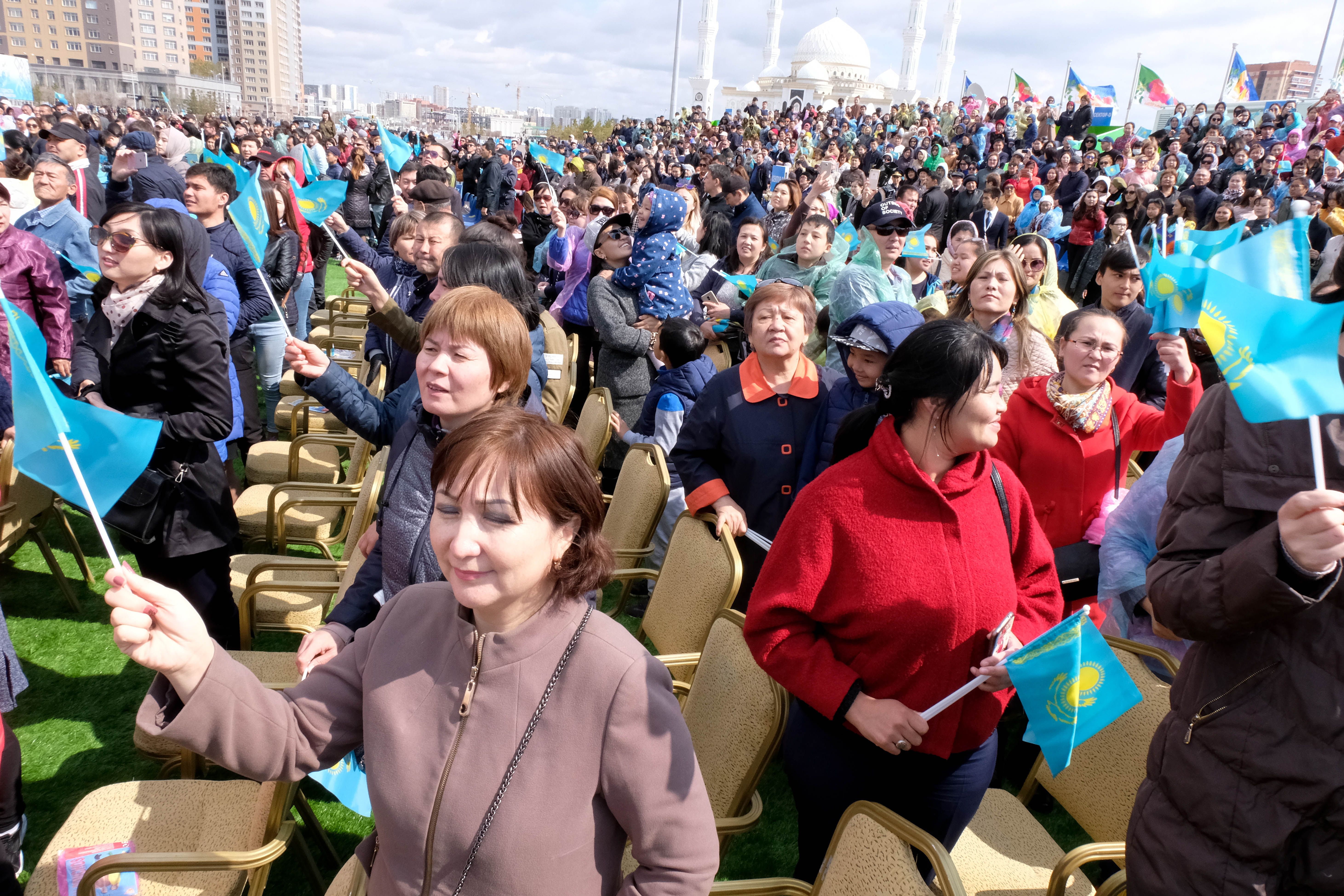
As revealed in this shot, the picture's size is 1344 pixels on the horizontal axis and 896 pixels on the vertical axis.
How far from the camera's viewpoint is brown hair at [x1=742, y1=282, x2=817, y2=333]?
2859 millimetres

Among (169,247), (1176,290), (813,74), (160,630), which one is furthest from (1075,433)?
(813,74)

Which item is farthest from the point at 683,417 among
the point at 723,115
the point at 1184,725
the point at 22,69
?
the point at 22,69

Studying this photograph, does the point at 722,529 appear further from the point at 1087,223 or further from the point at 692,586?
the point at 1087,223

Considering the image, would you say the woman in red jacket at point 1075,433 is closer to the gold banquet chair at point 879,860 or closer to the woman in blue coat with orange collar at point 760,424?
the woman in blue coat with orange collar at point 760,424

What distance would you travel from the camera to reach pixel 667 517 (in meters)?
3.87

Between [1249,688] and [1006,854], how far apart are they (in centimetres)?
104

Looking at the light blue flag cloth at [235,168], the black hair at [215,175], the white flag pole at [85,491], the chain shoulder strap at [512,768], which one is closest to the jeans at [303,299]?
the light blue flag cloth at [235,168]

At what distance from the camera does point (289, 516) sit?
4004 mm

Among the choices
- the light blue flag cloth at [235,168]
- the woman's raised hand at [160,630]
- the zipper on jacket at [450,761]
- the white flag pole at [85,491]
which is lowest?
the zipper on jacket at [450,761]

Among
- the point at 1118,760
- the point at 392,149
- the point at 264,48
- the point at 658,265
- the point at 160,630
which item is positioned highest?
the point at 264,48

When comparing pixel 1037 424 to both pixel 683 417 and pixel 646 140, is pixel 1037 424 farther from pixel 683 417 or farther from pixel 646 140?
pixel 646 140

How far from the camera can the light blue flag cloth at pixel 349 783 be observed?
6.61 ft

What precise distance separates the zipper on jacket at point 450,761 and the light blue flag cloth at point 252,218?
2323 mm

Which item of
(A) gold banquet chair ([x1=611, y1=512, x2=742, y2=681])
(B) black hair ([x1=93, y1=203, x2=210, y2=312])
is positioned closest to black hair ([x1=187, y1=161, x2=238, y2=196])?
(B) black hair ([x1=93, y1=203, x2=210, y2=312])
